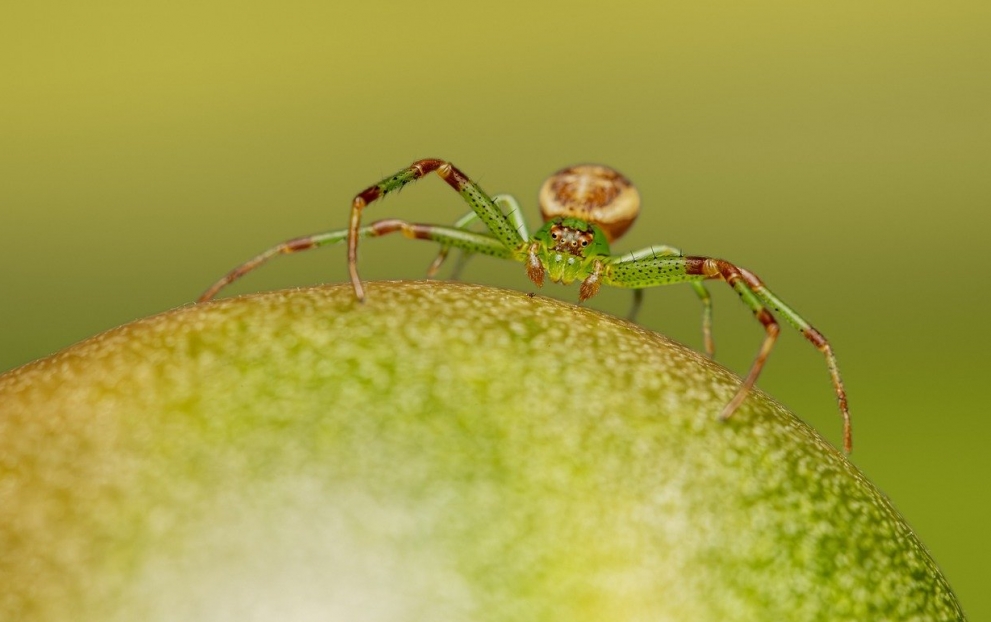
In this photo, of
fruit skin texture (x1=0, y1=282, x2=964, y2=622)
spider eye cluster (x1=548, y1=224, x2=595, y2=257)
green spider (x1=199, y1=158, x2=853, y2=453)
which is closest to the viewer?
fruit skin texture (x1=0, y1=282, x2=964, y2=622)

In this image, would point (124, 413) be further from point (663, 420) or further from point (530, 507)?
point (663, 420)

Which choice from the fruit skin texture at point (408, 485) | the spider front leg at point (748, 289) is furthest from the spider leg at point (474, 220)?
the fruit skin texture at point (408, 485)

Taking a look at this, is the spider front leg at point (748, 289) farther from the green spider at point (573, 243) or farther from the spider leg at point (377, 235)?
the spider leg at point (377, 235)

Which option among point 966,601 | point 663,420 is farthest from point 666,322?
point 663,420

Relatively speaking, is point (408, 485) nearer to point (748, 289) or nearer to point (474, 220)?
point (748, 289)

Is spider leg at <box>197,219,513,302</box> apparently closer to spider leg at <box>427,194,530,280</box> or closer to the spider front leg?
spider leg at <box>427,194,530,280</box>

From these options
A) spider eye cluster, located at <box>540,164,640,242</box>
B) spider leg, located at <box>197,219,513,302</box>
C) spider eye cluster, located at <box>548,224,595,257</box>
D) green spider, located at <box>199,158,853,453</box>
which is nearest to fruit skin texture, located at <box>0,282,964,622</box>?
green spider, located at <box>199,158,853,453</box>
